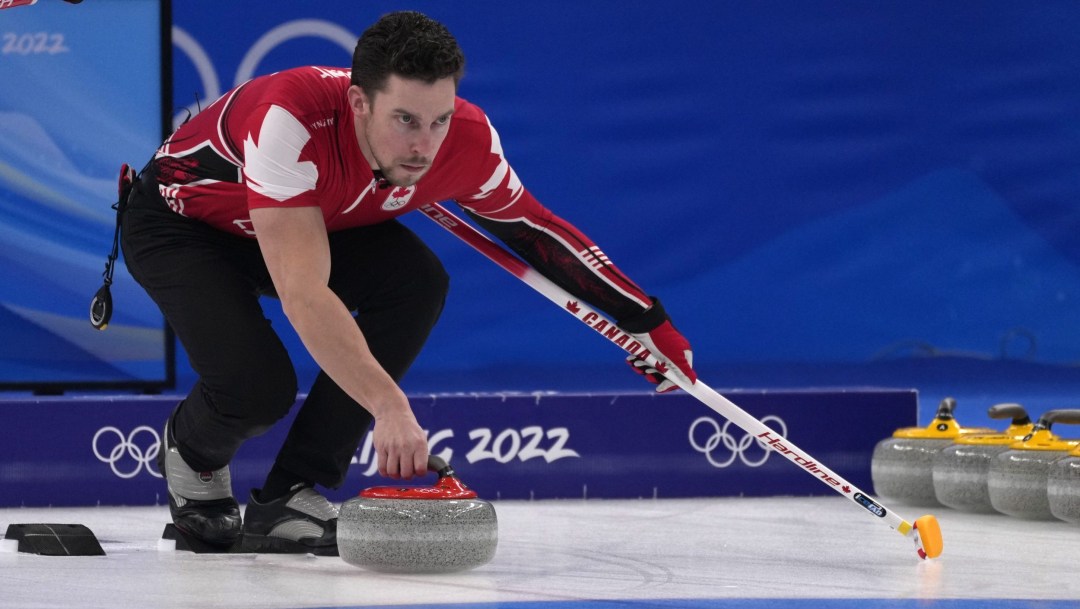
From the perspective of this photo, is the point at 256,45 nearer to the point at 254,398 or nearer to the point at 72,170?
the point at 72,170

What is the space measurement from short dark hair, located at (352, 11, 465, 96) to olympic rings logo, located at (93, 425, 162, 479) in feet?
4.98

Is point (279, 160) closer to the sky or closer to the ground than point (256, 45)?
closer to the ground

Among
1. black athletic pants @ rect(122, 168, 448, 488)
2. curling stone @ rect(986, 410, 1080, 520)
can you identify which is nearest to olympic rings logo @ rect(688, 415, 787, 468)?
curling stone @ rect(986, 410, 1080, 520)

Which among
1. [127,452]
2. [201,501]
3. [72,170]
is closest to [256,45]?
[72,170]

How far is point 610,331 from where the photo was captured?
2711 mm

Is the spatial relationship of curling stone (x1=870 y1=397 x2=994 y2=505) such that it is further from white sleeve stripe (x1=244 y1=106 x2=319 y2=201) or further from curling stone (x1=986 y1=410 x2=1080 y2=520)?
white sleeve stripe (x1=244 y1=106 x2=319 y2=201)

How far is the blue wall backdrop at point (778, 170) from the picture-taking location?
4520 millimetres

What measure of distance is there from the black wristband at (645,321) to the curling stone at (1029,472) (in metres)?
0.91

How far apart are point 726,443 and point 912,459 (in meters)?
0.48

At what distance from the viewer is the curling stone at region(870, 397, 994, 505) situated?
3.38 m

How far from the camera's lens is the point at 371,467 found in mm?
3504

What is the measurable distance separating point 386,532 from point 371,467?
51.1 inches

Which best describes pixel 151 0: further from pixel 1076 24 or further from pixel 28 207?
pixel 1076 24

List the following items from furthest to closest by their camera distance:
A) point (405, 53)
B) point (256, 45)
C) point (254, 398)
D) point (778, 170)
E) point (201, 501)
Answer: point (778, 170) → point (256, 45) → point (201, 501) → point (254, 398) → point (405, 53)
